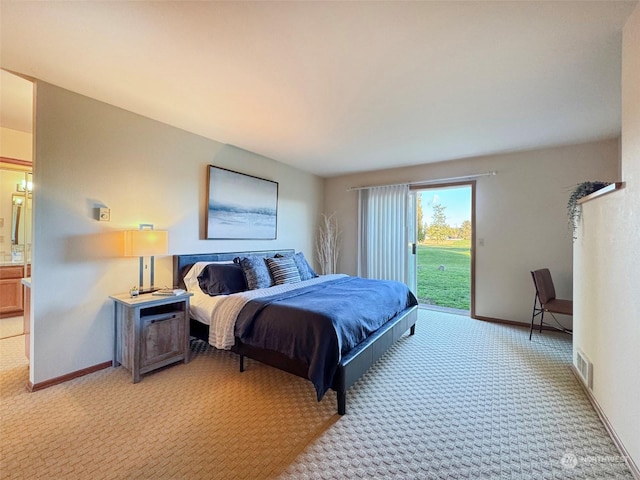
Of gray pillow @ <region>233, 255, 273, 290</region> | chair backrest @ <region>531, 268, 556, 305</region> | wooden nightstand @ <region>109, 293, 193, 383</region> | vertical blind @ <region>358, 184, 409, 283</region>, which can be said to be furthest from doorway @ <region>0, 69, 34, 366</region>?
chair backrest @ <region>531, 268, 556, 305</region>

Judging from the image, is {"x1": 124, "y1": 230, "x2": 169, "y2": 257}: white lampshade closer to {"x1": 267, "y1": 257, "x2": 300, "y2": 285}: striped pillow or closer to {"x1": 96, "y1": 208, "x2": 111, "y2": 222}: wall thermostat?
{"x1": 96, "y1": 208, "x2": 111, "y2": 222}: wall thermostat

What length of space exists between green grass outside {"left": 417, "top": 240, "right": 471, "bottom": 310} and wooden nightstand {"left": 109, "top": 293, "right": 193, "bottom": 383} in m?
3.91

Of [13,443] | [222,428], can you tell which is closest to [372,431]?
[222,428]

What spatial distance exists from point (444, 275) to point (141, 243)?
5.05 metres

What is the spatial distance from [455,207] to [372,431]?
401cm

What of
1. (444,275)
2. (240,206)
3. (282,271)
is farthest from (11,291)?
(444,275)

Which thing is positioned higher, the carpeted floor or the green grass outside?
the green grass outside

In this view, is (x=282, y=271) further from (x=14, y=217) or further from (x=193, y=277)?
(x=14, y=217)

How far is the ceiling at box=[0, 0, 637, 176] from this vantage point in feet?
4.96

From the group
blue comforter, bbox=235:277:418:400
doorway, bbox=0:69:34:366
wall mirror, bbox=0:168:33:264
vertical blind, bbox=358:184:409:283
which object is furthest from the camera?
vertical blind, bbox=358:184:409:283

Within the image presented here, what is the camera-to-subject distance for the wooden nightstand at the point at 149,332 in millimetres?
2334

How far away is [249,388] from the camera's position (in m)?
2.24

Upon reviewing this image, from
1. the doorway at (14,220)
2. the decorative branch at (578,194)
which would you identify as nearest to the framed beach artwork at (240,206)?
the doorway at (14,220)

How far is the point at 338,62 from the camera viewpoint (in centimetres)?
190
